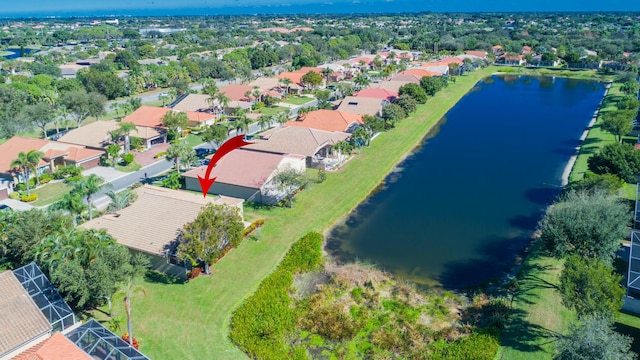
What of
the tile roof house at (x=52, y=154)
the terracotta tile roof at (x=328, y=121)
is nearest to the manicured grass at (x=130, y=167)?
the tile roof house at (x=52, y=154)

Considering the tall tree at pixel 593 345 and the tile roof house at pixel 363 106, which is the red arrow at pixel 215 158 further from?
the tall tree at pixel 593 345

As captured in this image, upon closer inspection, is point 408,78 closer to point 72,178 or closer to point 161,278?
point 72,178

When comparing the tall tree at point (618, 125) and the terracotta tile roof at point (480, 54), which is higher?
the terracotta tile roof at point (480, 54)

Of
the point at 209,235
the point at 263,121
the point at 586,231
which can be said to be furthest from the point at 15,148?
the point at 586,231

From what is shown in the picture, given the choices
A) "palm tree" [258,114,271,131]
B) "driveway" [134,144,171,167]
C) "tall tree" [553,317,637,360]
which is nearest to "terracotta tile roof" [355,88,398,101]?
"palm tree" [258,114,271,131]

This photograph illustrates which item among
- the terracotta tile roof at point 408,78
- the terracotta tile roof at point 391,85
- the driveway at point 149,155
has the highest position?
the terracotta tile roof at point 408,78

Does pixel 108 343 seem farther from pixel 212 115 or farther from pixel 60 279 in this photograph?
pixel 212 115

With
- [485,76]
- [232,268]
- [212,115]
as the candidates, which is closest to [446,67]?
[485,76]
